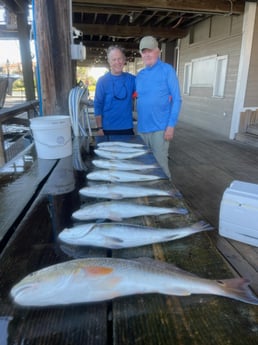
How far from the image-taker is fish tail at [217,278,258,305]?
2.68 feet

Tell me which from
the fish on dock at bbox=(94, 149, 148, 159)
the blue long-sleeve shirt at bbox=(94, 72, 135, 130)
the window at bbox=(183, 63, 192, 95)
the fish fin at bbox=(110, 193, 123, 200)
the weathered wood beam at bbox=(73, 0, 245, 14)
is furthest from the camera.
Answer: the window at bbox=(183, 63, 192, 95)

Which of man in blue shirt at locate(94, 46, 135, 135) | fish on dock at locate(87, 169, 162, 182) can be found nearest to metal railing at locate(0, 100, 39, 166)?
man in blue shirt at locate(94, 46, 135, 135)

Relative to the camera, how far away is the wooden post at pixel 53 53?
2938 mm

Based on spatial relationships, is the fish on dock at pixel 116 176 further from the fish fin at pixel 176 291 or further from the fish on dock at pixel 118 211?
the fish fin at pixel 176 291

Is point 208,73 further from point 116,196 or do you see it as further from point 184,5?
point 116,196

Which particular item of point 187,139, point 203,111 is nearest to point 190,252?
point 187,139

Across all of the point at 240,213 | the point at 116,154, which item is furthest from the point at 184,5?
the point at 240,213

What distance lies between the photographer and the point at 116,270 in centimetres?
86

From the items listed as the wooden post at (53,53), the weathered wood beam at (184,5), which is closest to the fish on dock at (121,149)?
the wooden post at (53,53)

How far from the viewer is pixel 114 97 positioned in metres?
3.25

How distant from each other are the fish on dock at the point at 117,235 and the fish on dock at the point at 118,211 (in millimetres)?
170

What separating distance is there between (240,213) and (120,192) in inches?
47.7

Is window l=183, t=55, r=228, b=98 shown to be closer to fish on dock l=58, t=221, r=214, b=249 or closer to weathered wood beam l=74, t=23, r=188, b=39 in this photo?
weathered wood beam l=74, t=23, r=188, b=39

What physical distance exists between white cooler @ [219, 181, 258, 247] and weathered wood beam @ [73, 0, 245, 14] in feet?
17.7
